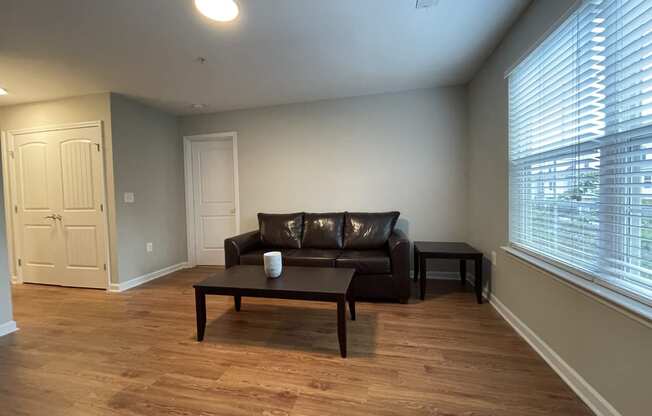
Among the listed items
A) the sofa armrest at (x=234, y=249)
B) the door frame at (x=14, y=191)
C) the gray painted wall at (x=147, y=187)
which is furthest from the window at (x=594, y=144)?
the door frame at (x=14, y=191)

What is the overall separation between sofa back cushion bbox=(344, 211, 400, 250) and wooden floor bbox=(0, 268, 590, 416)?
0.78m

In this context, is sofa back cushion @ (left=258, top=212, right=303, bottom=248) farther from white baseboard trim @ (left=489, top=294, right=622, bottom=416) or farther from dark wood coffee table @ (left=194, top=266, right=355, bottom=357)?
white baseboard trim @ (left=489, top=294, right=622, bottom=416)

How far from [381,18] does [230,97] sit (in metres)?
2.27

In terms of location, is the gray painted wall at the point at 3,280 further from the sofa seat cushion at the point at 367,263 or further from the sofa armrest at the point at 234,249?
the sofa seat cushion at the point at 367,263

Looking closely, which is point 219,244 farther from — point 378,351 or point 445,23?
point 445,23

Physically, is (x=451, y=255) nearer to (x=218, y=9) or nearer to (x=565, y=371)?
(x=565, y=371)

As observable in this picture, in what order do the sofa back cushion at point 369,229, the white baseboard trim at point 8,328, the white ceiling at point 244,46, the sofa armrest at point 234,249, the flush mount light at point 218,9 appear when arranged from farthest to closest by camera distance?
the sofa back cushion at point 369,229 → the sofa armrest at point 234,249 → the white baseboard trim at point 8,328 → the white ceiling at point 244,46 → the flush mount light at point 218,9

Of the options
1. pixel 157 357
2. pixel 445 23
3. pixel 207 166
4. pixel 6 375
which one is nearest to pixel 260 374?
pixel 157 357

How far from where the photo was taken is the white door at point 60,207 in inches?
134

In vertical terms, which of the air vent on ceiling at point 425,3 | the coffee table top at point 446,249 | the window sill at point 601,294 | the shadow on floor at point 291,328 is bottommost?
the shadow on floor at point 291,328

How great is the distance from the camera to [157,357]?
77.1 inches

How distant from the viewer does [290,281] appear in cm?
218

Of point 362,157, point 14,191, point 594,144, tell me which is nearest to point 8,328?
point 14,191

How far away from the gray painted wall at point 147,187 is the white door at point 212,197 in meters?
0.23
